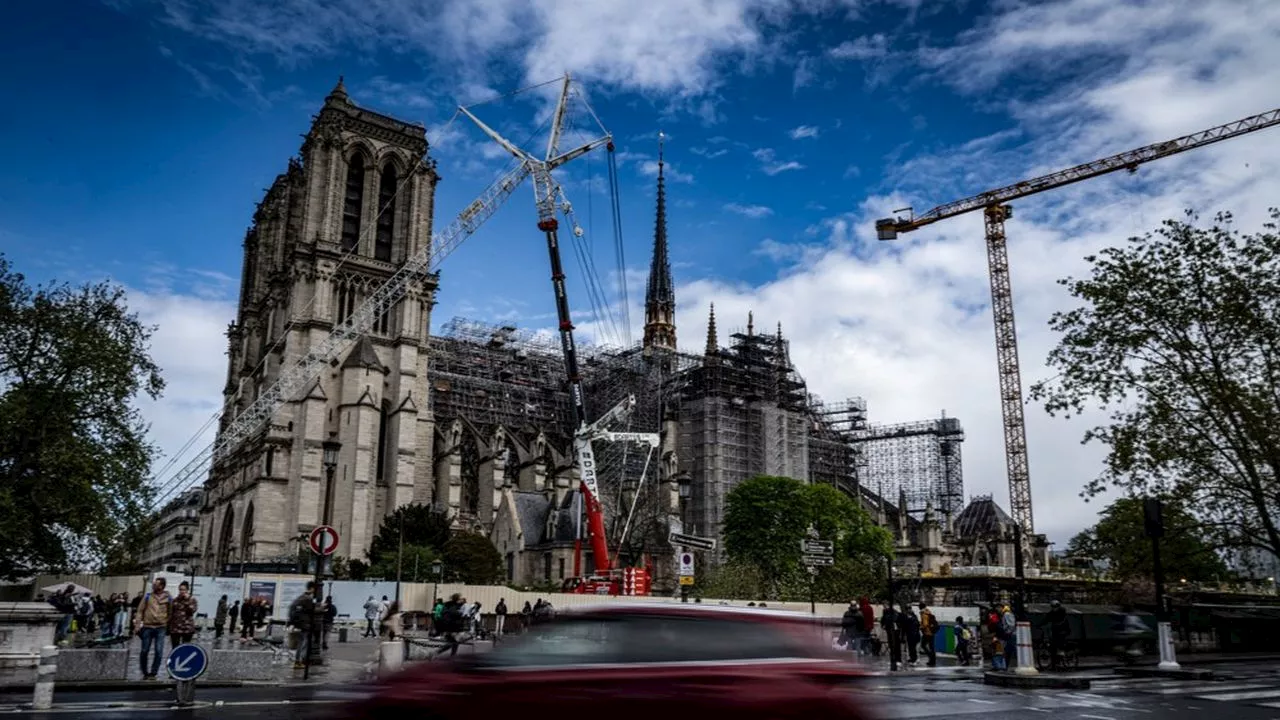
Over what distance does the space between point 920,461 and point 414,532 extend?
217ft

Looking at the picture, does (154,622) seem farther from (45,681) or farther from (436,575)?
(436,575)

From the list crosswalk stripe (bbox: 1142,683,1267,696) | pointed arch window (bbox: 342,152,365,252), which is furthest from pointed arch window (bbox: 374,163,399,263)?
crosswalk stripe (bbox: 1142,683,1267,696)

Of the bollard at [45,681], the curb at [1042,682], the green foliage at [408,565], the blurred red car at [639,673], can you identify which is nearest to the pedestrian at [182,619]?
the bollard at [45,681]

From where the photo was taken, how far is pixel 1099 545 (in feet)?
112

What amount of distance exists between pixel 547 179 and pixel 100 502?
43.3 m

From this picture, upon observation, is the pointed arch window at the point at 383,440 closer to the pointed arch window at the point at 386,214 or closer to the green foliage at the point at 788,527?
the pointed arch window at the point at 386,214

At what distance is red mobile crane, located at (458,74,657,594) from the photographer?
1857 inches

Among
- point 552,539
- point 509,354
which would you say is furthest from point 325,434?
point 509,354

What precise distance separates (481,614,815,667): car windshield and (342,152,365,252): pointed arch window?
6617 centimetres

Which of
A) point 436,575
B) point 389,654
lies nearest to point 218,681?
point 389,654

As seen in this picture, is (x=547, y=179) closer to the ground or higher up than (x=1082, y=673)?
higher up

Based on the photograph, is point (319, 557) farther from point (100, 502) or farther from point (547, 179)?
point (547, 179)

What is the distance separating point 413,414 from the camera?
63875 mm

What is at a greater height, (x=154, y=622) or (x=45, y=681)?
(x=154, y=622)
